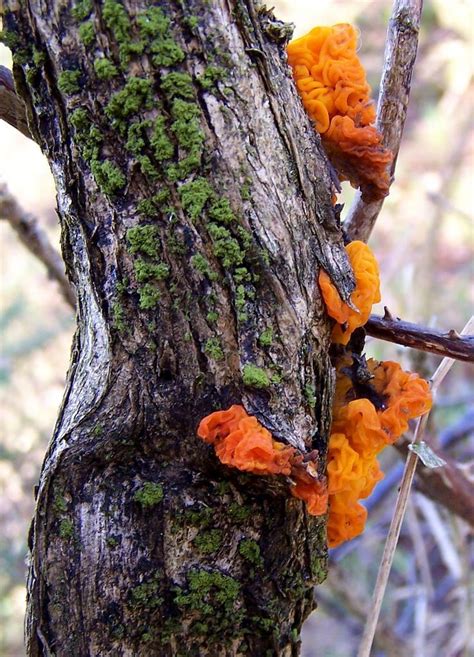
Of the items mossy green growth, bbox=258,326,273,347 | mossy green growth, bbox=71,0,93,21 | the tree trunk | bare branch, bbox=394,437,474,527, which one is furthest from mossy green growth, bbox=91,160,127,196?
bare branch, bbox=394,437,474,527

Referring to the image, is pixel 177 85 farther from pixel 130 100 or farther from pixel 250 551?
pixel 250 551

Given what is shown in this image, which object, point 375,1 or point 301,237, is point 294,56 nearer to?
point 301,237

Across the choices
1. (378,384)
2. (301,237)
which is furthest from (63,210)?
(378,384)

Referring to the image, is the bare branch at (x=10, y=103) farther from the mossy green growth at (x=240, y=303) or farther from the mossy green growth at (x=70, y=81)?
the mossy green growth at (x=240, y=303)

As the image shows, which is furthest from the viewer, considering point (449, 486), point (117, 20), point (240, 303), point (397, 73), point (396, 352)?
point (396, 352)

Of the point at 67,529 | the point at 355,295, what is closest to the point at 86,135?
the point at 355,295

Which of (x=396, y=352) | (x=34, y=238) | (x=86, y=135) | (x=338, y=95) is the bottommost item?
(x=86, y=135)

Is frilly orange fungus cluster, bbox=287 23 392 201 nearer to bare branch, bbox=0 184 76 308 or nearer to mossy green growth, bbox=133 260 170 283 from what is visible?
mossy green growth, bbox=133 260 170 283
